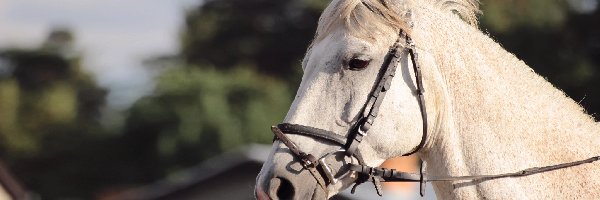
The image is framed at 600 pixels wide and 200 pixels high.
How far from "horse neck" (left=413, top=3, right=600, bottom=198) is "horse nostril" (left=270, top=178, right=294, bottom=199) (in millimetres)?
780

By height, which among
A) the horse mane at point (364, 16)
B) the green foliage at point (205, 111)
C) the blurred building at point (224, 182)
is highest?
the horse mane at point (364, 16)

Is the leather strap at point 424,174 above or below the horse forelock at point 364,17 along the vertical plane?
below

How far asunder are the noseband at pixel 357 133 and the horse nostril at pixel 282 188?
0.13 metres

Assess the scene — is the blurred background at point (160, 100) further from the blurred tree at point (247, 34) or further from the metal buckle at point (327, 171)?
the metal buckle at point (327, 171)

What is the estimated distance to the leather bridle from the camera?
6.29 meters

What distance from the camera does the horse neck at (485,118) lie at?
6473mm

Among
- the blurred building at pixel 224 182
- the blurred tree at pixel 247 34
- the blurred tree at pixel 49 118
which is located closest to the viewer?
the blurred building at pixel 224 182

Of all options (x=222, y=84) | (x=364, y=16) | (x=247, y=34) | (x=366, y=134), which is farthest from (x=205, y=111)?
(x=366, y=134)

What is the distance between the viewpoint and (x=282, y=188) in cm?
629

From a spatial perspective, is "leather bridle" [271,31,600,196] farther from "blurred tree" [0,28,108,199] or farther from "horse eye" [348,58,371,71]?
Answer: "blurred tree" [0,28,108,199]

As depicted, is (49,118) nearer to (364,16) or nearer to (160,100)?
(160,100)

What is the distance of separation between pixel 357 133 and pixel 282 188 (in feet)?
1.52

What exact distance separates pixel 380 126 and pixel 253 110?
55.2 meters

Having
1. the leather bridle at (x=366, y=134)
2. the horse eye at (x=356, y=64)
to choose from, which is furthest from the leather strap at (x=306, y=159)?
the horse eye at (x=356, y=64)
